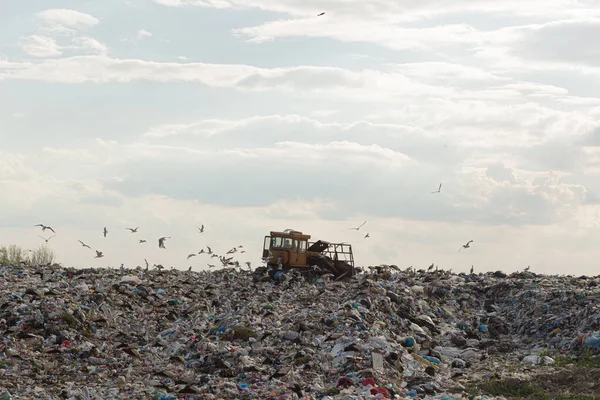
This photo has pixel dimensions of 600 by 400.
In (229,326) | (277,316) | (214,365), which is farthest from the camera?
(277,316)

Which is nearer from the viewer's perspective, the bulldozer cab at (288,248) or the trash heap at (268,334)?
the trash heap at (268,334)

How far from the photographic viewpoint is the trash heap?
369 inches

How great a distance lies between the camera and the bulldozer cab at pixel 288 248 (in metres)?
19.1

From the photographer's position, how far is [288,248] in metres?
19.2

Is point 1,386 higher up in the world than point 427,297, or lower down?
lower down

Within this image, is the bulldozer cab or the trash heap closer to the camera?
the trash heap

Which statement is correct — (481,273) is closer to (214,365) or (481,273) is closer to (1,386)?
(214,365)

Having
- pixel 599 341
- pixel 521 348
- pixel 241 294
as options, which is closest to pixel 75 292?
pixel 241 294

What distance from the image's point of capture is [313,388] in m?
9.02

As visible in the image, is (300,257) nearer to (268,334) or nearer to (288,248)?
(288,248)

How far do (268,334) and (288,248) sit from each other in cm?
785

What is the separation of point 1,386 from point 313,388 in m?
4.36

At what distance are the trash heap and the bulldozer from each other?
2.38 feet

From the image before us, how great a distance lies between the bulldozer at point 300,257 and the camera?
1909 cm
